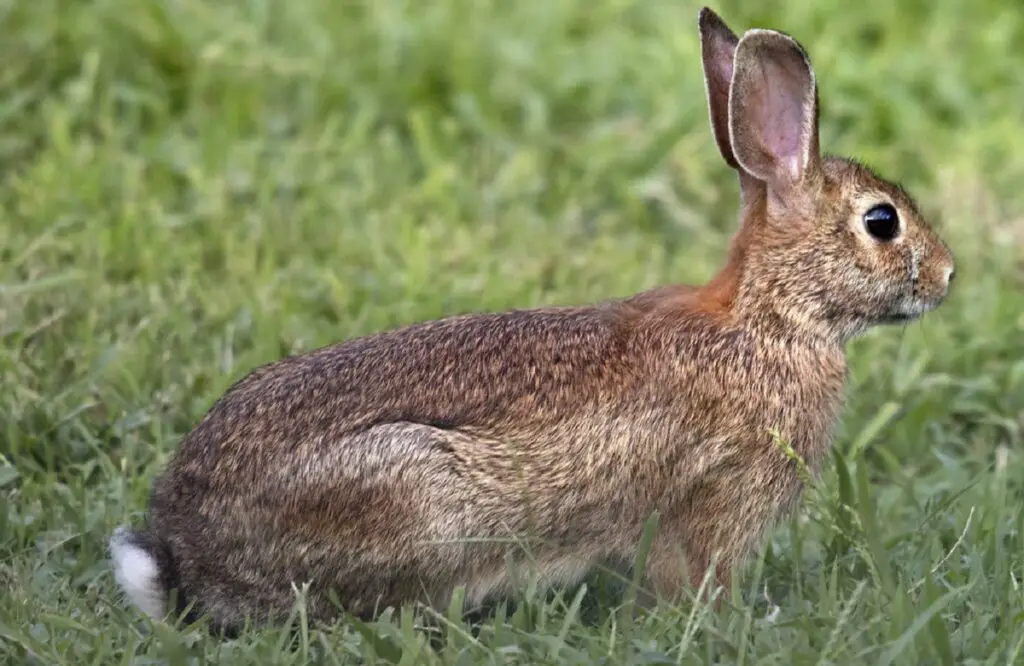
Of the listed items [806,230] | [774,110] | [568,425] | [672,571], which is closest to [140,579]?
[568,425]

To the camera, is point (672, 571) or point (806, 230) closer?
point (672, 571)

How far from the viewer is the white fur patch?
13.7 ft

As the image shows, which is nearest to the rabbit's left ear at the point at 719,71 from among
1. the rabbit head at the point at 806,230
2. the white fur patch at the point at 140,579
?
the rabbit head at the point at 806,230

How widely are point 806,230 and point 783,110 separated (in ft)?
1.07

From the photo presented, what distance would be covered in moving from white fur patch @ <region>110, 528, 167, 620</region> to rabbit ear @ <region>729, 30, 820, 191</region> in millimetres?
1795

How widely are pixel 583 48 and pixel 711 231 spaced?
1.34 meters

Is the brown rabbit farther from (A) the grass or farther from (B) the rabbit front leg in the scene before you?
(A) the grass

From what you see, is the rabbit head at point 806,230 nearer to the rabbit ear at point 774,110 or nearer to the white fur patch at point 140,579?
the rabbit ear at point 774,110

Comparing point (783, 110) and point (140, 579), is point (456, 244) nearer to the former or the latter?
point (783, 110)

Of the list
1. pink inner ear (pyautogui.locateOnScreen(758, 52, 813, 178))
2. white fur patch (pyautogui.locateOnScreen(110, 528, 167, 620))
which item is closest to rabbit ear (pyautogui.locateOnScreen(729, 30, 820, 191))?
pink inner ear (pyautogui.locateOnScreen(758, 52, 813, 178))

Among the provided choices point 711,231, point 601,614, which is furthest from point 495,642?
point 711,231

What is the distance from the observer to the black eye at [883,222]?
461 cm

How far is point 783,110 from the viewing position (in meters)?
4.66

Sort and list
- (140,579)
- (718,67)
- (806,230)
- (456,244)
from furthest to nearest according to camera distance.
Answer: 1. (456,244)
2. (718,67)
3. (806,230)
4. (140,579)
